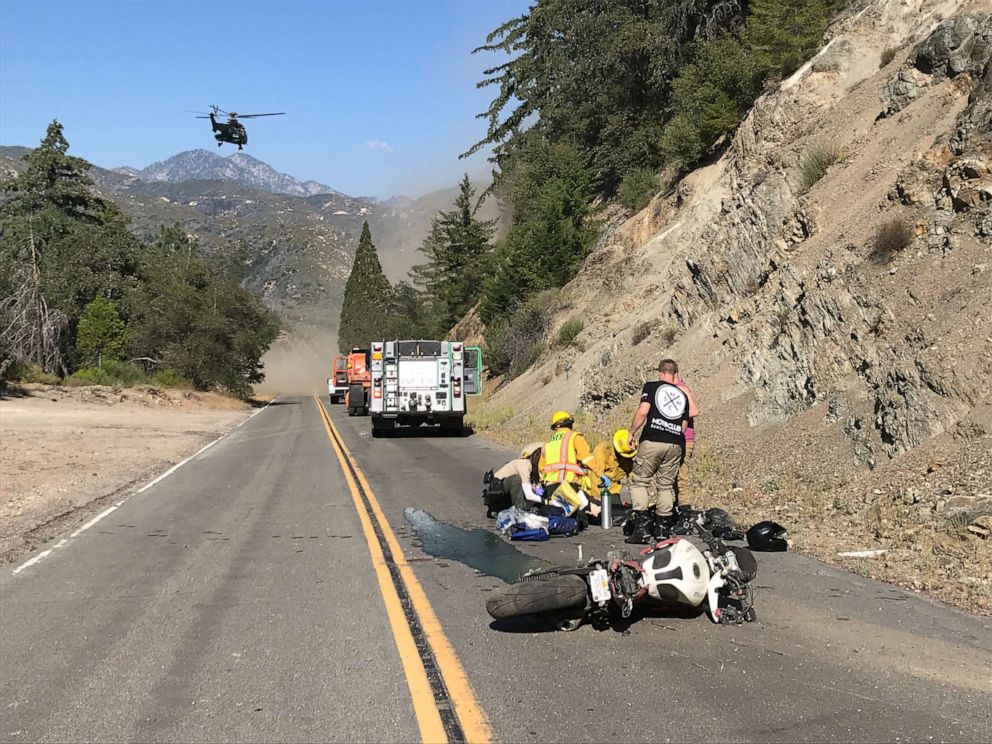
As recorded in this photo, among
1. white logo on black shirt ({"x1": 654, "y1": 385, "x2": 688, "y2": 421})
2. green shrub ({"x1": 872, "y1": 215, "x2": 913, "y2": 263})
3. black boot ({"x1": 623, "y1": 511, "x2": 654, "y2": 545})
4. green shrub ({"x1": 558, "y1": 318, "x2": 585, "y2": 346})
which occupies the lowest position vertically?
black boot ({"x1": 623, "y1": 511, "x2": 654, "y2": 545})

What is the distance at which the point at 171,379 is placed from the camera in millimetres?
51875

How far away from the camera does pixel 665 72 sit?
113ft

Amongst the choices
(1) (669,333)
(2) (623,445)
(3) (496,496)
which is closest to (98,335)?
(1) (669,333)

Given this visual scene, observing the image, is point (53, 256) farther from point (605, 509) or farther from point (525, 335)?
point (605, 509)

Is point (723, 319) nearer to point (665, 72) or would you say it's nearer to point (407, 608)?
point (407, 608)

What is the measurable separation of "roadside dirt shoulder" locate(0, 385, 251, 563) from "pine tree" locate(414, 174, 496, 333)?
23017 millimetres

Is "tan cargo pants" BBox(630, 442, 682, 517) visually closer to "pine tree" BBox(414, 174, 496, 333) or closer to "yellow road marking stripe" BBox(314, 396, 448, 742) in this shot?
"yellow road marking stripe" BBox(314, 396, 448, 742)

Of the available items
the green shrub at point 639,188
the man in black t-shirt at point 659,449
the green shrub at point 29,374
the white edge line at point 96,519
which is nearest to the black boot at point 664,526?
the man in black t-shirt at point 659,449

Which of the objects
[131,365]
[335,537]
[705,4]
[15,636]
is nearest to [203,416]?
[131,365]

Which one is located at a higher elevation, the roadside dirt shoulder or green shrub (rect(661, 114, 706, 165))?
green shrub (rect(661, 114, 706, 165))

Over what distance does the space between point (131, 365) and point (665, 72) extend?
3645 centimetres

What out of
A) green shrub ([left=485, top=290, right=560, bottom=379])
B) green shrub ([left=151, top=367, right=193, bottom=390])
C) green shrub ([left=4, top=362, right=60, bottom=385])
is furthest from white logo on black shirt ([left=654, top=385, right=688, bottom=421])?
green shrub ([left=151, top=367, right=193, bottom=390])

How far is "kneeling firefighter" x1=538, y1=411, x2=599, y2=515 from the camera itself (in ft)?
32.0

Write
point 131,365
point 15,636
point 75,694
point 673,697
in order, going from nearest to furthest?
1. point 673,697
2. point 75,694
3. point 15,636
4. point 131,365
